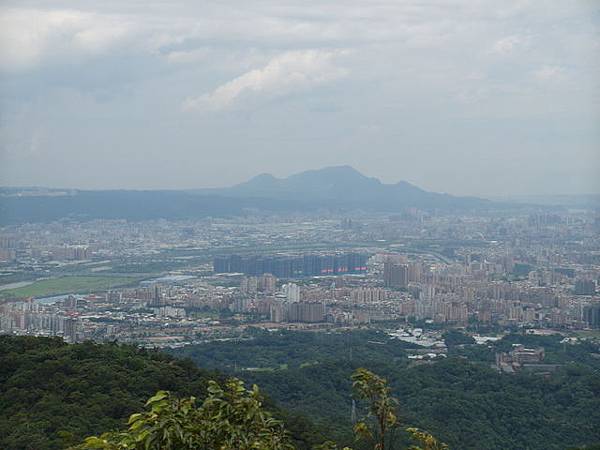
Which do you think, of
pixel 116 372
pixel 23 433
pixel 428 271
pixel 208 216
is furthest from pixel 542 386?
pixel 208 216

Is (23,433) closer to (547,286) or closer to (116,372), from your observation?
(116,372)

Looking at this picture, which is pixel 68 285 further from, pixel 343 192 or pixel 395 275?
pixel 343 192

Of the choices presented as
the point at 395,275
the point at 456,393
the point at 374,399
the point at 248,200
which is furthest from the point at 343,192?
the point at 374,399

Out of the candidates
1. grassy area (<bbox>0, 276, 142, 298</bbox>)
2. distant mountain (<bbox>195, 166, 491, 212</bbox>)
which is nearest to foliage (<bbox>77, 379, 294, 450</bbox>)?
grassy area (<bbox>0, 276, 142, 298</bbox>)

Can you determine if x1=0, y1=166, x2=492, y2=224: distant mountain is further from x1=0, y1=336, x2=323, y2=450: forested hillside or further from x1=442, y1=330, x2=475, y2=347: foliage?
x1=0, y1=336, x2=323, y2=450: forested hillside

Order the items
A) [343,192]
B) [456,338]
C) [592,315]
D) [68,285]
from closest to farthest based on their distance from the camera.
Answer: [456,338] → [592,315] → [68,285] → [343,192]

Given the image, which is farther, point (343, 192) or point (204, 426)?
point (343, 192)
